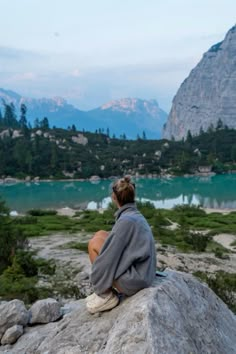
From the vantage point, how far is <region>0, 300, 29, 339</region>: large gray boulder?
746cm

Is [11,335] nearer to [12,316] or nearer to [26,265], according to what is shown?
[12,316]

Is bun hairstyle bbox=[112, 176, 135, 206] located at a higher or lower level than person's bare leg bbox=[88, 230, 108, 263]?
higher

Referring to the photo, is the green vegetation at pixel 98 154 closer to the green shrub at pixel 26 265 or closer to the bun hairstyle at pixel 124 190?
the green shrub at pixel 26 265

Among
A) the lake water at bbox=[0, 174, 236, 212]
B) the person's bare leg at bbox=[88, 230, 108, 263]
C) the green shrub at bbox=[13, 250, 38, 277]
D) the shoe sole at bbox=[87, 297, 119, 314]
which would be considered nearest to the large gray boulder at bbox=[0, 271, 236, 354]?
the shoe sole at bbox=[87, 297, 119, 314]

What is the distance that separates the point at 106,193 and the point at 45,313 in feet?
241

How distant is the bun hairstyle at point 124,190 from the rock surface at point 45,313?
2.99 metres

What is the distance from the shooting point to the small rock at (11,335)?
7.19 meters

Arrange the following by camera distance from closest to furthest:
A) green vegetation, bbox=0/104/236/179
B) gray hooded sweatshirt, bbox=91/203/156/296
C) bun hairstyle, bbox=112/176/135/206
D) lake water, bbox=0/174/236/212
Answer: gray hooded sweatshirt, bbox=91/203/156/296
bun hairstyle, bbox=112/176/135/206
lake water, bbox=0/174/236/212
green vegetation, bbox=0/104/236/179

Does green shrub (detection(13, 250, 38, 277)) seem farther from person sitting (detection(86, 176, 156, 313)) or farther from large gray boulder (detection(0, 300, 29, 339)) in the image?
person sitting (detection(86, 176, 156, 313))

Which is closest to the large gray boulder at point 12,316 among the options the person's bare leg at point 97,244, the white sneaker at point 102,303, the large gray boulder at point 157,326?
the large gray boulder at point 157,326

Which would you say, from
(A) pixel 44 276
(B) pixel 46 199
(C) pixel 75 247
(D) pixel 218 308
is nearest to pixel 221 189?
(B) pixel 46 199

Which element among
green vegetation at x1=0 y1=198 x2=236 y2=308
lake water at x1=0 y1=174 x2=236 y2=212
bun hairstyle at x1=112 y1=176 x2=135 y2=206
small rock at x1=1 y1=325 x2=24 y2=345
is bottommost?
lake water at x1=0 y1=174 x2=236 y2=212

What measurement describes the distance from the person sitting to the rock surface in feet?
8.03

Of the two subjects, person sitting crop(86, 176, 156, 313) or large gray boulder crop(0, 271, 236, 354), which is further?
person sitting crop(86, 176, 156, 313)
